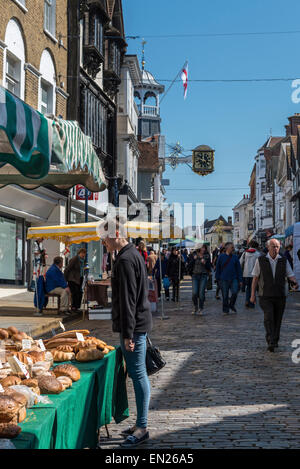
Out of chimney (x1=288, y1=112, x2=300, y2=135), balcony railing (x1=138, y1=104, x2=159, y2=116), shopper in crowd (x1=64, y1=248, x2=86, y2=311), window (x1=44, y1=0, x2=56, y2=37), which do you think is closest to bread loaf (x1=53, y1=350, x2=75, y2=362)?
shopper in crowd (x1=64, y1=248, x2=86, y2=311)

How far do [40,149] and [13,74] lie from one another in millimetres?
15147

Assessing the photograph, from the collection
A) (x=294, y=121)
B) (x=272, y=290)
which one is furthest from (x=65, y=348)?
(x=294, y=121)

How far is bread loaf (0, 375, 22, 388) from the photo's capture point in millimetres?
4012

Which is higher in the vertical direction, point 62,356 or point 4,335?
point 4,335

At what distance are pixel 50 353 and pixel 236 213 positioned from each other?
14319cm

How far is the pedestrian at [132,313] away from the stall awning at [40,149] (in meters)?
1.05

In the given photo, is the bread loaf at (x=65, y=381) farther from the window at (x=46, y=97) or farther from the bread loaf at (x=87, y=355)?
the window at (x=46, y=97)

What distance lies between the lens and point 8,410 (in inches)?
133

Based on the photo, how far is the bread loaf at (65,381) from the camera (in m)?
4.28

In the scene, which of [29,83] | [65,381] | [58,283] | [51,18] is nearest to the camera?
[65,381]

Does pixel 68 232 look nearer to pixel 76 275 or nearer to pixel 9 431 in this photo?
pixel 76 275

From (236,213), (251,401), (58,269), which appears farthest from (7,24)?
(236,213)

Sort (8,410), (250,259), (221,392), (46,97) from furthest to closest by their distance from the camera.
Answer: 1. (46,97)
2. (250,259)
3. (221,392)
4. (8,410)
